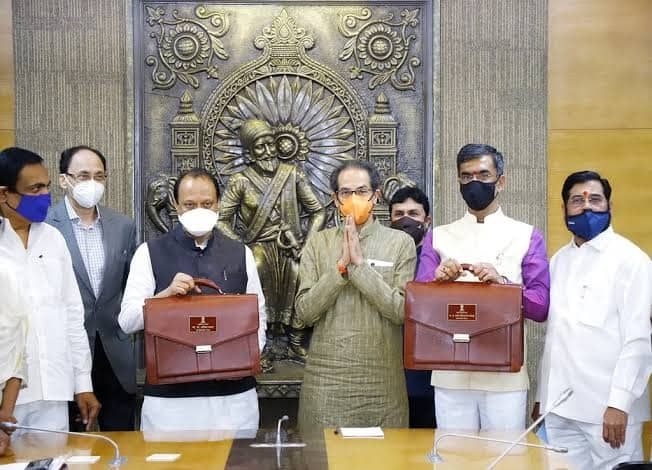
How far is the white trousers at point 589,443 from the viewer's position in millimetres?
3086

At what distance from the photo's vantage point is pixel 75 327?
321 centimetres

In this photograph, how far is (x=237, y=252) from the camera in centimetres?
331

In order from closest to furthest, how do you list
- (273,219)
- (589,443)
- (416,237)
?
(589,443), (416,237), (273,219)

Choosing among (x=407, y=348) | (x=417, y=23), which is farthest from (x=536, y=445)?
(x=417, y=23)

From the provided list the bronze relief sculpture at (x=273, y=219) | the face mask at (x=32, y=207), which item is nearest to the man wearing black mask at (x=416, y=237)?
the bronze relief sculpture at (x=273, y=219)

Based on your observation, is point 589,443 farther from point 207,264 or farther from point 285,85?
point 285,85

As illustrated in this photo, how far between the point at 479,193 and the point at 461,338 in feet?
1.96

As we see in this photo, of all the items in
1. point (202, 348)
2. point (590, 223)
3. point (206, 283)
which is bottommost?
point (202, 348)

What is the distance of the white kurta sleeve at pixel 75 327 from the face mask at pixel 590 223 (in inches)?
79.3

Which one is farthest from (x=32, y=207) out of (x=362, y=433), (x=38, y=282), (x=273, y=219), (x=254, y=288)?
(x=273, y=219)

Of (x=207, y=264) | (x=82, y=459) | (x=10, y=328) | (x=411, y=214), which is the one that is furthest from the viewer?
(x=411, y=214)

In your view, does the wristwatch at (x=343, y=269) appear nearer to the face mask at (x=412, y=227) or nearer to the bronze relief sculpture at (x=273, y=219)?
the face mask at (x=412, y=227)

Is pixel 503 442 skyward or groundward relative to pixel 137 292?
groundward

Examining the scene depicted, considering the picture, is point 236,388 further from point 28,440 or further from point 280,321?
point 280,321
